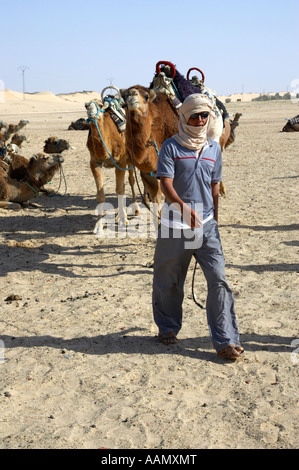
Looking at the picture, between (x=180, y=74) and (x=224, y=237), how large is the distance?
8.31 feet

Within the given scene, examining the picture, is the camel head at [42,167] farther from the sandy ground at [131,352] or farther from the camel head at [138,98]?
the camel head at [138,98]

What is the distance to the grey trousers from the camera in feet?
14.6

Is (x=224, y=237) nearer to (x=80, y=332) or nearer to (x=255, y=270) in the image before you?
(x=255, y=270)

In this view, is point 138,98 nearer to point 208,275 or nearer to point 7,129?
point 208,275

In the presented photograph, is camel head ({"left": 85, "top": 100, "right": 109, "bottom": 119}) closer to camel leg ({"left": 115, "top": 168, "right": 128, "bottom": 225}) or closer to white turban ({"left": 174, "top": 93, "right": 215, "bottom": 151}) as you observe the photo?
camel leg ({"left": 115, "top": 168, "right": 128, "bottom": 225})

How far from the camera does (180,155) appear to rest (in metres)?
4.37

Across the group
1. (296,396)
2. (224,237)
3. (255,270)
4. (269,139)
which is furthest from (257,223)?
(269,139)

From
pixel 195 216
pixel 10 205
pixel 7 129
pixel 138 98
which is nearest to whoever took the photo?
pixel 195 216

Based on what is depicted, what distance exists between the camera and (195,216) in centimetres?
430

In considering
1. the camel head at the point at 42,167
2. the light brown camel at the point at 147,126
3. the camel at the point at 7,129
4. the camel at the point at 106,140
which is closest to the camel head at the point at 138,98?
the light brown camel at the point at 147,126

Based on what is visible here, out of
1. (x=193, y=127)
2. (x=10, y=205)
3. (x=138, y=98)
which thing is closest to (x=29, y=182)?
(x=10, y=205)

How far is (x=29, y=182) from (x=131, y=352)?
23.4 feet

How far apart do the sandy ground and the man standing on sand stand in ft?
1.45

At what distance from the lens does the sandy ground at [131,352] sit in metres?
3.72
